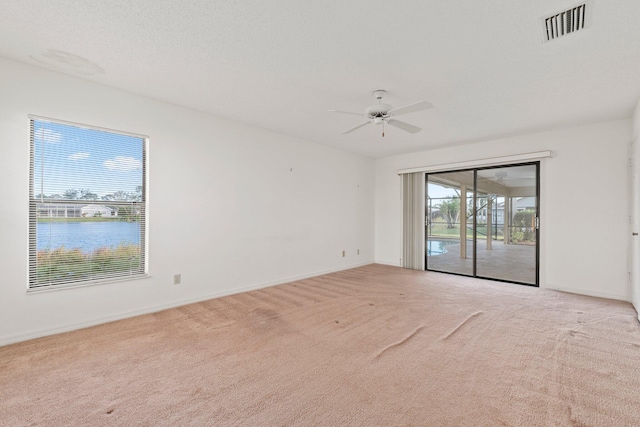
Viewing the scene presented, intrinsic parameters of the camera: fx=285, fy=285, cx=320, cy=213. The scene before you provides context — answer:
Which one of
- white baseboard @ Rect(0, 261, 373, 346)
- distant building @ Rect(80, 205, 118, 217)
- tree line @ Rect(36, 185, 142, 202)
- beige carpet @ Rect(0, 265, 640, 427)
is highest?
tree line @ Rect(36, 185, 142, 202)

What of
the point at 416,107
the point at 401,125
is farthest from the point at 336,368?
the point at 401,125

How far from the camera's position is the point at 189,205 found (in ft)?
12.4

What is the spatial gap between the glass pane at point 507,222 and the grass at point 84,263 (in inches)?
226

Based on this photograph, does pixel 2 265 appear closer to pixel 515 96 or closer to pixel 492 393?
pixel 492 393

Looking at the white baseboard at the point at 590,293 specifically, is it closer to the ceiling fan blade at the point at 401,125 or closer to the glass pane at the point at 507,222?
the glass pane at the point at 507,222

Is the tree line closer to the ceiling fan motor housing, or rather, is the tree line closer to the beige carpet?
the beige carpet

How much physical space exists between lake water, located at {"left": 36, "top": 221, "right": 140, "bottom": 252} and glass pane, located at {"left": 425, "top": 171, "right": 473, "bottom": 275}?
210 inches

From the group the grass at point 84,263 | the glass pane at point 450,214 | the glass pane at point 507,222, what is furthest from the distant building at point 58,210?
the glass pane at point 507,222

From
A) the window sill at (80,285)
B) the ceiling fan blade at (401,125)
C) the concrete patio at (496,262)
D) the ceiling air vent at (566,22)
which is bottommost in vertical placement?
the concrete patio at (496,262)

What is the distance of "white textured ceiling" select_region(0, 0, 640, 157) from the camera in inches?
76.9

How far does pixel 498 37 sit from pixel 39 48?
3767 millimetres

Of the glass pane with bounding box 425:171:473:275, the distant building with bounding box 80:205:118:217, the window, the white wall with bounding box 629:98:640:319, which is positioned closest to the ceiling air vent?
the white wall with bounding box 629:98:640:319

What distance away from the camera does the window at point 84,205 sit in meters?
2.80

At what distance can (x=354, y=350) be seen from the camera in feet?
8.22
